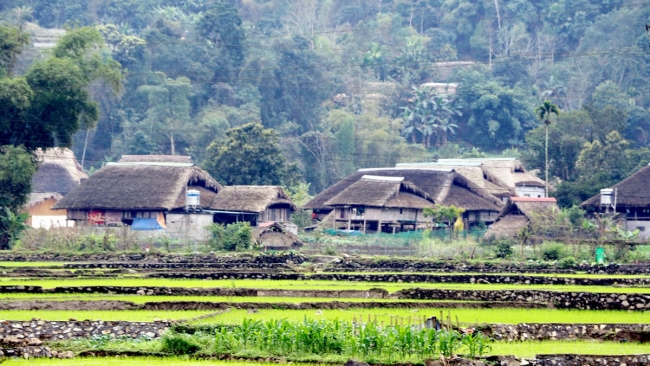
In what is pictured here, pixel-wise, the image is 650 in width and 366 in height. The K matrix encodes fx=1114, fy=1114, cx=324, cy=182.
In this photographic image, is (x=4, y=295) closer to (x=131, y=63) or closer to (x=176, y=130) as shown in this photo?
(x=176, y=130)

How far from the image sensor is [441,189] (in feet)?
210

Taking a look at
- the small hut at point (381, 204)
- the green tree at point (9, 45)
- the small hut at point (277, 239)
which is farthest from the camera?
the small hut at point (381, 204)

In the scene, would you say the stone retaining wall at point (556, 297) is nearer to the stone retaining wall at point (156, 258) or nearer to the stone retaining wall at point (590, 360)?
the stone retaining wall at point (590, 360)

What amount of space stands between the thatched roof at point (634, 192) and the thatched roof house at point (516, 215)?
3247 millimetres

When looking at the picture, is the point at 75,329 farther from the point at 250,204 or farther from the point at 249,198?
the point at 249,198

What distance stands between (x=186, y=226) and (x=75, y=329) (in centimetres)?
4182

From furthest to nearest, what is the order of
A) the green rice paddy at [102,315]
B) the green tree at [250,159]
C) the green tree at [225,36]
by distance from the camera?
the green tree at [225,36]
the green tree at [250,159]
the green rice paddy at [102,315]

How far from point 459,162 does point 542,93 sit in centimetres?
3229

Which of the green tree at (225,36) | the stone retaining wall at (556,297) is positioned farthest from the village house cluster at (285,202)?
the green tree at (225,36)

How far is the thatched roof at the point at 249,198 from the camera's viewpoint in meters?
60.2

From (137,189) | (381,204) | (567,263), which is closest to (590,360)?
(567,263)

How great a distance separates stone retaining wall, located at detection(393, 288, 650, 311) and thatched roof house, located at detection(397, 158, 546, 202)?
41108 mm

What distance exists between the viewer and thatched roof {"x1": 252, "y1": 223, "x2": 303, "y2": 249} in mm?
50781

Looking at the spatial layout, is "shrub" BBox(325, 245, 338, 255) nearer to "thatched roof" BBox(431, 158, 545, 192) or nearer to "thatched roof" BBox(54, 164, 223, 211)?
"thatched roof" BBox(54, 164, 223, 211)
